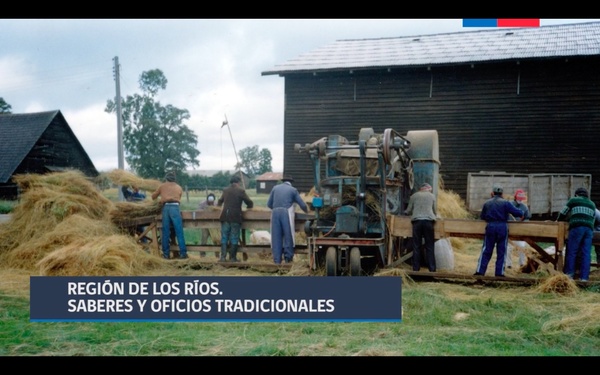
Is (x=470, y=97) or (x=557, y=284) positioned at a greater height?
(x=470, y=97)

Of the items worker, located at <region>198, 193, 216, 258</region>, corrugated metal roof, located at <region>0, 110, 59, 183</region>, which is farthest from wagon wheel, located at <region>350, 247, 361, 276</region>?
corrugated metal roof, located at <region>0, 110, 59, 183</region>

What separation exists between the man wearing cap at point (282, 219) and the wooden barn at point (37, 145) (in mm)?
12359

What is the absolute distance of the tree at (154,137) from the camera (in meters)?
18.2

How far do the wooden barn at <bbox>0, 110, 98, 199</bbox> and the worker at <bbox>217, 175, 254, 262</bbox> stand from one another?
11515mm

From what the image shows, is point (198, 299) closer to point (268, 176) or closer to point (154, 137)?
point (154, 137)

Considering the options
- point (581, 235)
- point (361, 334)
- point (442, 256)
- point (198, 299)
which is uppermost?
point (581, 235)

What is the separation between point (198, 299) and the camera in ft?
14.5

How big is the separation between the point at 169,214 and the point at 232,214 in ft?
3.73

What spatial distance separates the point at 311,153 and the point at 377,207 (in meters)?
1.34

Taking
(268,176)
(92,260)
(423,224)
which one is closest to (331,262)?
(423,224)

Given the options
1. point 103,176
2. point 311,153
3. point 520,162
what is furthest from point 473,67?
point 103,176

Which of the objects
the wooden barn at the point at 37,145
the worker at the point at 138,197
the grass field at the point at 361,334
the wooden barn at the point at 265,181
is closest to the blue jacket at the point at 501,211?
the grass field at the point at 361,334

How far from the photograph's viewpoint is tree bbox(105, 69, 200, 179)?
18.2 m

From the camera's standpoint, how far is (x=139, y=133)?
19.6 metres
